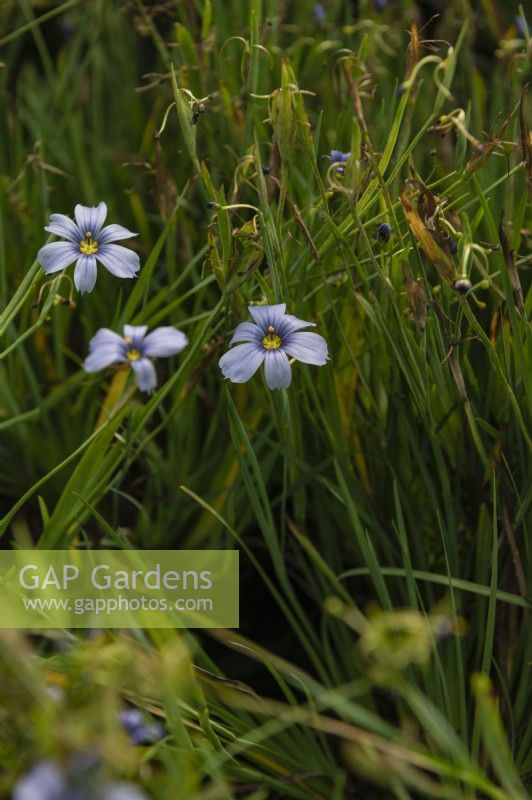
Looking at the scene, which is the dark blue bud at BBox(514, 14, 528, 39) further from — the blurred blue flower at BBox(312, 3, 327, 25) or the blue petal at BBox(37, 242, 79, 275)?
the blue petal at BBox(37, 242, 79, 275)

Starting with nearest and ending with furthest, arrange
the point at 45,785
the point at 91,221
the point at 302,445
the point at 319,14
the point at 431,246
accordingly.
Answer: the point at 45,785 → the point at 431,246 → the point at 91,221 → the point at 302,445 → the point at 319,14

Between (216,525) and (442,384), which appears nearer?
(442,384)

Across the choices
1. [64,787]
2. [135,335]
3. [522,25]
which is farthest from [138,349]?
[522,25]

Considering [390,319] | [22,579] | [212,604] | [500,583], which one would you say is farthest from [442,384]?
[22,579]

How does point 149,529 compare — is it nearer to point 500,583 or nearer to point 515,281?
point 500,583

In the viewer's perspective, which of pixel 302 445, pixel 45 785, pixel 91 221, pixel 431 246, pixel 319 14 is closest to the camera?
pixel 45 785

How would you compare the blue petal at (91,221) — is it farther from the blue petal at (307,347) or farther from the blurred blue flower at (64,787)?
the blurred blue flower at (64,787)

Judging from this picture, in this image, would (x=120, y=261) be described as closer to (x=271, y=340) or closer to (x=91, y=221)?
(x=91, y=221)
